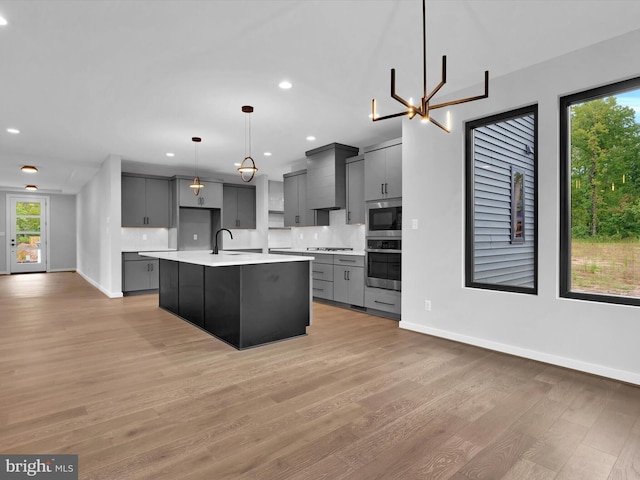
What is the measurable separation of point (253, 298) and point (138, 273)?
444 centimetres

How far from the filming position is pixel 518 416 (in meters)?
2.28

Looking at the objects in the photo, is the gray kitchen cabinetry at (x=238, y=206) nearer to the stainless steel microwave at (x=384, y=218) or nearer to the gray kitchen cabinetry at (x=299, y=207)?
the gray kitchen cabinetry at (x=299, y=207)

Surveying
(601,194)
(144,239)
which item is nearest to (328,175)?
(601,194)

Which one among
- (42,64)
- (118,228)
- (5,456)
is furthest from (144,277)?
(5,456)

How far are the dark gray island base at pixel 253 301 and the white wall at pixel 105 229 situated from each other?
3.17 meters

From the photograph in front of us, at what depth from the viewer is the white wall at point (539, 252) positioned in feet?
9.39

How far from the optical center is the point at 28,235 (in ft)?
37.8

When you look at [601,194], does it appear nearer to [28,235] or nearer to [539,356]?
[539,356]

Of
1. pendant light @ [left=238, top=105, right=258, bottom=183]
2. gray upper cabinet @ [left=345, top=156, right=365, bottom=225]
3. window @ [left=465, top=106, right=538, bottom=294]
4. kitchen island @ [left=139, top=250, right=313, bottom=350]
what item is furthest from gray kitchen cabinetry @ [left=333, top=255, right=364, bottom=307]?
pendant light @ [left=238, top=105, right=258, bottom=183]

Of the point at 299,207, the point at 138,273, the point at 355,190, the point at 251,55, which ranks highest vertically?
the point at 251,55

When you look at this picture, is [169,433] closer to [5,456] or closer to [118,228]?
[5,456]

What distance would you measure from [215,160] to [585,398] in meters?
6.75

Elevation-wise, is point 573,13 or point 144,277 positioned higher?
point 573,13

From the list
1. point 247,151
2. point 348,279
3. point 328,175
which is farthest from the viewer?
Result: point 247,151
